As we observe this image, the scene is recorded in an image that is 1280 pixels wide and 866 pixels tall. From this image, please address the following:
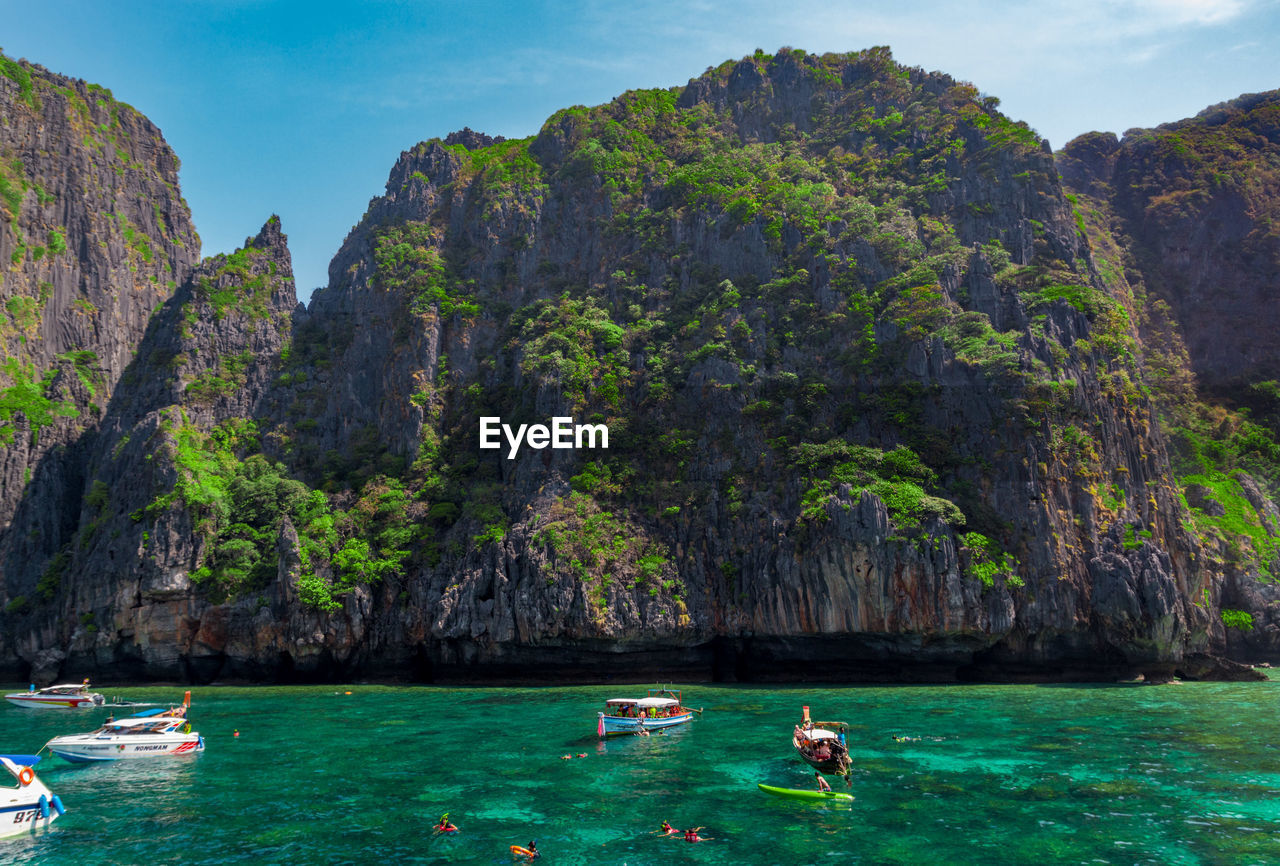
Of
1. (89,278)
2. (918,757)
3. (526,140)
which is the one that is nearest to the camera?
(918,757)

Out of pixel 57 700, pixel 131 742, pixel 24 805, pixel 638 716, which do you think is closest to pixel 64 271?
pixel 57 700

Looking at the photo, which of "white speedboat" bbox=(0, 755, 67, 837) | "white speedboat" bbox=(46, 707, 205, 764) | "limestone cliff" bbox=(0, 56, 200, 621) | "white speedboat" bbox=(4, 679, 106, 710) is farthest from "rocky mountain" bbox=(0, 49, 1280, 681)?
"white speedboat" bbox=(0, 755, 67, 837)

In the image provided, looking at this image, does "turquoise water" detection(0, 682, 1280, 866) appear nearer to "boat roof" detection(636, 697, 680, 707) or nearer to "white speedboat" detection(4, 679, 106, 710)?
"boat roof" detection(636, 697, 680, 707)

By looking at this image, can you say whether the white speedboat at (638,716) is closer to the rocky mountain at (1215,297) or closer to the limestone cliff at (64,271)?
the rocky mountain at (1215,297)

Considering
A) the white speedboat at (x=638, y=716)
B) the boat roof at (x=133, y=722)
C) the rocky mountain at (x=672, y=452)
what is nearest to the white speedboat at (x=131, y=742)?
the boat roof at (x=133, y=722)

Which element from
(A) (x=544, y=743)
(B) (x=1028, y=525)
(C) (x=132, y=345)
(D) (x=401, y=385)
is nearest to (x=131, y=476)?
(D) (x=401, y=385)

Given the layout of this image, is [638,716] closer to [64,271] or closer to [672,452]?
[672,452]

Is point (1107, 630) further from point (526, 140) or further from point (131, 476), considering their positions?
point (526, 140)
